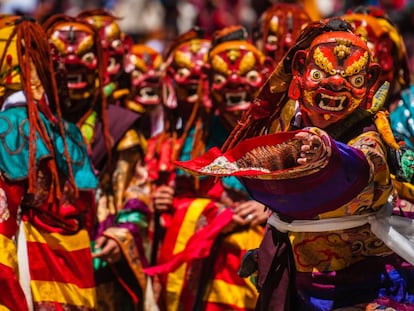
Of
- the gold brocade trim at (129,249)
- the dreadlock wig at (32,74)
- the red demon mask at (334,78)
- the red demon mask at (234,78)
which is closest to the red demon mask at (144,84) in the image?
the red demon mask at (234,78)

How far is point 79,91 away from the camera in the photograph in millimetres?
5941

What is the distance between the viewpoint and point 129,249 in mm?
5824

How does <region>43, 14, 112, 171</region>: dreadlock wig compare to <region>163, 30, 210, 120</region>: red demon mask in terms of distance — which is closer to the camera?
<region>43, 14, 112, 171</region>: dreadlock wig

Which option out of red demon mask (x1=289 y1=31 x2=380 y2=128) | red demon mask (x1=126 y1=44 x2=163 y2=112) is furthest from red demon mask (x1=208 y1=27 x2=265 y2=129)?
red demon mask (x1=289 y1=31 x2=380 y2=128)

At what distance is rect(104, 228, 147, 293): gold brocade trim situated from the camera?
5.76 metres

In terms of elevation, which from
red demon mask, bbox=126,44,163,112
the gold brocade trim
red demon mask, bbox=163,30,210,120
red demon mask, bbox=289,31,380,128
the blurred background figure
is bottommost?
the gold brocade trim

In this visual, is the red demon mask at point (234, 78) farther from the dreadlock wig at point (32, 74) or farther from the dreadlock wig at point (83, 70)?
the dreadlock wig at point (32, 74)

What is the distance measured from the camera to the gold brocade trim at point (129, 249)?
576 centimetres

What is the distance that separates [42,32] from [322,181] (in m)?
1.92

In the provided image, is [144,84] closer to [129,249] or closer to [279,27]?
[279,27]

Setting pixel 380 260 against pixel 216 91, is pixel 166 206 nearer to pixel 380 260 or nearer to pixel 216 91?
pixel 216 91

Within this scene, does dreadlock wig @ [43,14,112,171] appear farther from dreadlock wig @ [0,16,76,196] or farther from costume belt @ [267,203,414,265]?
costume belt @ [267,203,414,265]

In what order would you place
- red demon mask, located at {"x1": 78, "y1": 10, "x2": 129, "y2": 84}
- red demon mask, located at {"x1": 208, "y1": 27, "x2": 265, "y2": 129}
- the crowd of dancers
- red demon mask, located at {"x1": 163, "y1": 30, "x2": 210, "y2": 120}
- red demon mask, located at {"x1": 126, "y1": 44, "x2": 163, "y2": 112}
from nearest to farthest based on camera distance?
the crowd of dancers < red demon mask, located at {"x1": 208, "y1": 27, "x2": 265, "y2": 129} < red demon mask, located at {"x1": 163, "y1": 30, "x2": 210, "y2": 120} < red demon mask, located at {"x1": 78, "y1": 10, "x2": 129, "y2": 84} < red demon mask, located at {"x1": 126, "y1": 44, "x2": 163, "y2": 112}

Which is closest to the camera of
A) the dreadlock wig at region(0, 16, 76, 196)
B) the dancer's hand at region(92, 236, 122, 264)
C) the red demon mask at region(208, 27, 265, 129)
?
the dreadlock wig at region(0, 16, 76, 196)
